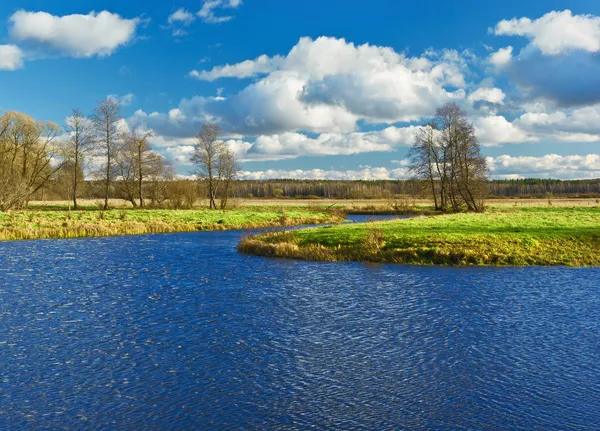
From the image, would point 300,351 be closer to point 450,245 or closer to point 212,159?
point 450,245

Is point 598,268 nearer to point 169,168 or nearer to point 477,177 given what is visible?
point 477,177

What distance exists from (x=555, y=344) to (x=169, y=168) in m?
69.3

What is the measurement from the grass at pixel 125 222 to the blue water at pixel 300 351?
21104 millimetres

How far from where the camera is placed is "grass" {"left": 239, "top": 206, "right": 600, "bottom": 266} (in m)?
27.9

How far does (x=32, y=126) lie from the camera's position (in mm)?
72188

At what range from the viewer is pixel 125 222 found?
A: 49344mm

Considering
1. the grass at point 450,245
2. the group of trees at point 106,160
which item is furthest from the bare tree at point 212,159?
the grass at point 450,245

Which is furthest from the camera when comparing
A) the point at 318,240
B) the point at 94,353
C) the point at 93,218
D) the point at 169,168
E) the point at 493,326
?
the point at 169,168

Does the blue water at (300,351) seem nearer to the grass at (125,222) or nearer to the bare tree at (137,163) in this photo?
the grass at (125,222)

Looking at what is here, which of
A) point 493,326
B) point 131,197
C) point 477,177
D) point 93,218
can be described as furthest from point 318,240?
point 131,197

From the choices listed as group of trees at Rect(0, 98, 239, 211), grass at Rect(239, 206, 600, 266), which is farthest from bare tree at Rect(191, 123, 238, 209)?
grass at Rect(239, 206, 600, 266)

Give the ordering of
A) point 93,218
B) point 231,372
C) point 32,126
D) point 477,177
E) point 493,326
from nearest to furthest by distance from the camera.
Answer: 1. point 231,372
2. point 493,326
3. point 93,218
4. point 477,177
5. point 32,126

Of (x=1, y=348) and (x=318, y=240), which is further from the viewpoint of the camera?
(x=318, y=240)

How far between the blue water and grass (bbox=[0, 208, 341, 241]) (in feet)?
69.2
